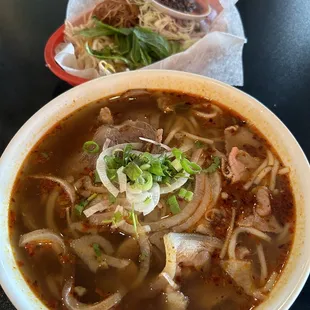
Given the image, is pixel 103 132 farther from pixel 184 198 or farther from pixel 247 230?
pixel 247 230

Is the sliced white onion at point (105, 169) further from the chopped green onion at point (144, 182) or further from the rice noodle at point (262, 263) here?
the rice noodle at point (262, 263)

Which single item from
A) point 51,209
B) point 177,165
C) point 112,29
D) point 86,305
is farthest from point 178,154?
point 112,29

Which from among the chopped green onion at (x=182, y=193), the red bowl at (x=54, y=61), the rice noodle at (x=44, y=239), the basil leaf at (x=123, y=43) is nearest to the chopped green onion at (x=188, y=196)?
the chopped green onion at (x=182, y=193)

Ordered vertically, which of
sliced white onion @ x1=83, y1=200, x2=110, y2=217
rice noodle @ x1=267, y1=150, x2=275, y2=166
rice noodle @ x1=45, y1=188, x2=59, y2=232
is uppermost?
rice noodle @ x1=267, y1=150, x2=275, y2=166

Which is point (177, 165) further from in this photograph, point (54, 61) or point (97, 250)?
point (54, 61)

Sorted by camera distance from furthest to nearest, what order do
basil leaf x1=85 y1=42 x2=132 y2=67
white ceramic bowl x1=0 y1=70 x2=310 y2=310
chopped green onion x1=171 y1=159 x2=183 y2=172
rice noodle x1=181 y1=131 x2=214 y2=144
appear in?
basil leaf x1=85 y1=42 x2=132 y2=67 < rice noodle x1=181 y1=131 x2=214 y2=144 < chopped green onion x1=171 y1=159 x2=183 y2=172 < white ceramic bowl x1=0 y1=70 x2=310 y2=310

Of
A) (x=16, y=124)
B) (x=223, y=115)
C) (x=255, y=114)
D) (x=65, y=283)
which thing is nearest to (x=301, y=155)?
(x=255, y=114)

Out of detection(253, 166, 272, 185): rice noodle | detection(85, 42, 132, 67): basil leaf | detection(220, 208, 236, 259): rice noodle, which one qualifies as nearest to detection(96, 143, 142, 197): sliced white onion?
detection(220, 208, 236, 259): rice noodle

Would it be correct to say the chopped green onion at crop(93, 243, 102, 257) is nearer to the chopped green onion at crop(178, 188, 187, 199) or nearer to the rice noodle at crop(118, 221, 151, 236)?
the rice noodle at crop(118, 221, 151, 236)
